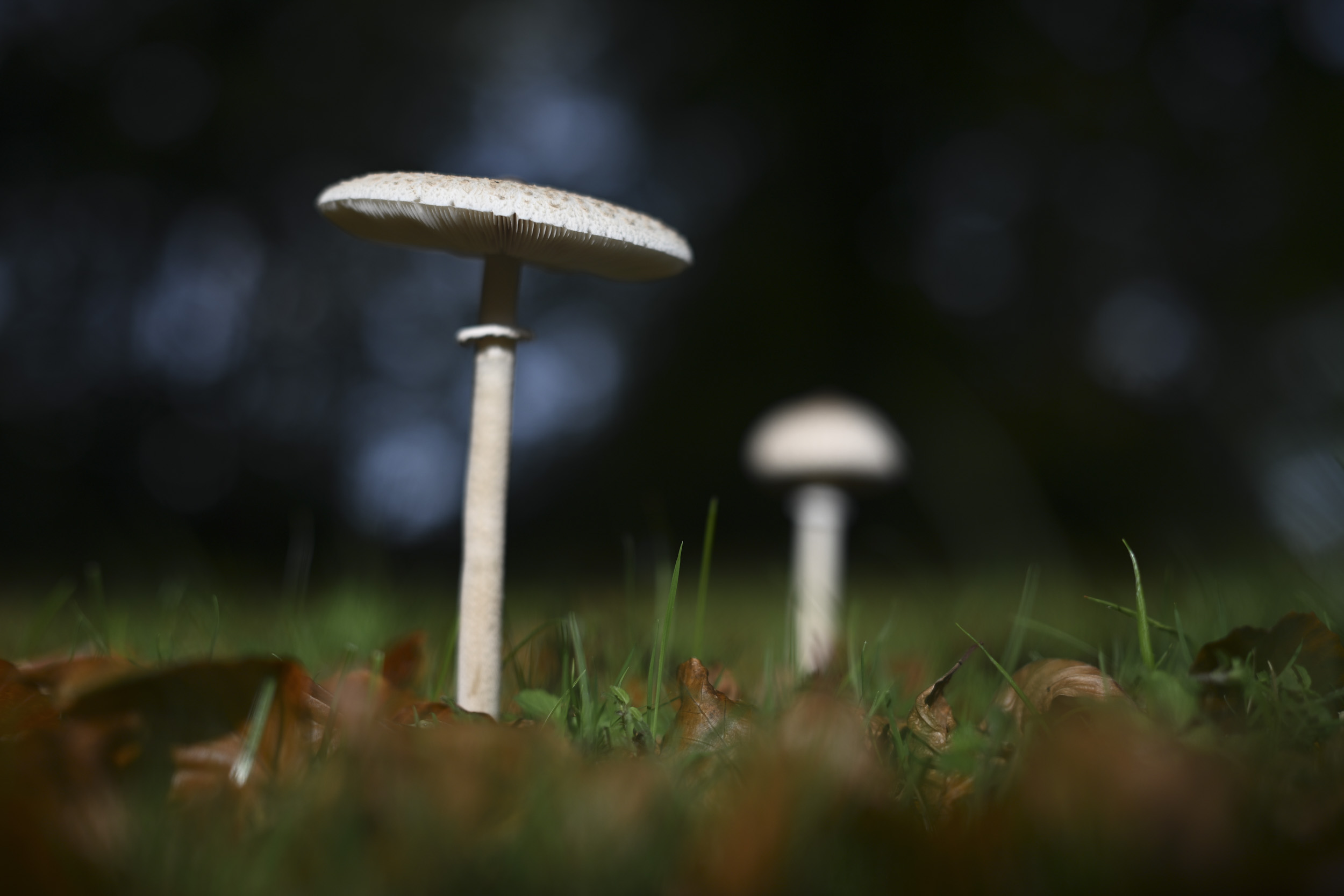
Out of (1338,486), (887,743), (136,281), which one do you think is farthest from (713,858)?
(136,281)

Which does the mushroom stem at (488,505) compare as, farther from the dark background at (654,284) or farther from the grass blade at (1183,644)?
the dark background at (654,284)

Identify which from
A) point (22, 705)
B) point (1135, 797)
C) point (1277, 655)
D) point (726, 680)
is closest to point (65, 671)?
point (22, 705)

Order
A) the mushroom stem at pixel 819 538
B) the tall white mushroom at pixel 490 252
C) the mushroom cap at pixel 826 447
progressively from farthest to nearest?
1. the mushroom stem at pixel 819 538
2. the mushroom cap at pixel 826 447
3. the tall white mushroom at pixel 490 252

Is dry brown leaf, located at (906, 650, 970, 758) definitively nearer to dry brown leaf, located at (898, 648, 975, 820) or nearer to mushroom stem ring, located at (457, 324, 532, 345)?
dry brown leaf, located at (898, 648, 975, 820)

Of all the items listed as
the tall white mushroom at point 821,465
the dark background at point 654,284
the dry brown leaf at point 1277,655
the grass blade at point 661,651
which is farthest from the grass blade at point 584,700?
the dark background at point 654,284

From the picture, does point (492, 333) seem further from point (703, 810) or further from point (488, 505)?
→ point (703, 810)

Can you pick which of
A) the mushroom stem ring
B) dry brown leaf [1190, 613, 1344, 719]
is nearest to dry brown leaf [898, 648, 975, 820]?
dry brown leaf [1190, 613, 1344, 719]
